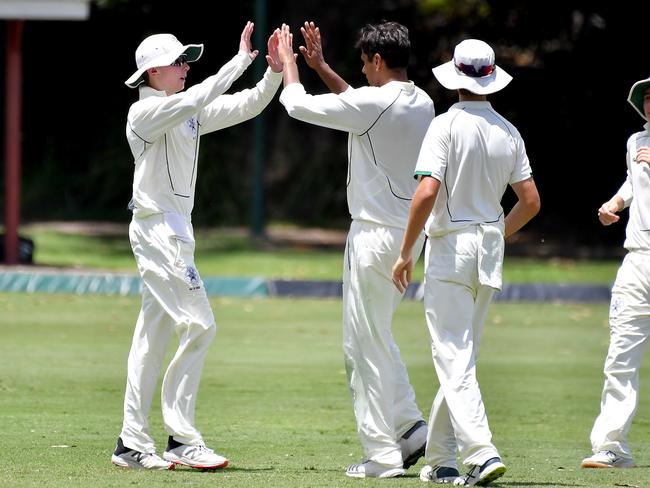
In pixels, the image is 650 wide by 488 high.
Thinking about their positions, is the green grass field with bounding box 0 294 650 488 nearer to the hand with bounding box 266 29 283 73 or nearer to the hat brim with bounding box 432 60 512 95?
the hat brim with bounding box 432 60 512 95

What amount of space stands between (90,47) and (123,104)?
4.78 ft

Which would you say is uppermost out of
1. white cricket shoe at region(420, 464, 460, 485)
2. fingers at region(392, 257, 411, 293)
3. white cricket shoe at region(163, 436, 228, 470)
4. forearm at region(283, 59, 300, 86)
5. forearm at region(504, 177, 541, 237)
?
forearm at region(283, 59, 300, 86)

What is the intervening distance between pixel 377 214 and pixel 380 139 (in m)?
0.34

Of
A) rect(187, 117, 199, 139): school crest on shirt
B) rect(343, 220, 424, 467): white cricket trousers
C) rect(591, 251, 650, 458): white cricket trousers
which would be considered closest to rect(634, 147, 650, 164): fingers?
rect(591, 251, 650, 458): white cricket trousers

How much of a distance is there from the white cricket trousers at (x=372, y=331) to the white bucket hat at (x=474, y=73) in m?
0.73

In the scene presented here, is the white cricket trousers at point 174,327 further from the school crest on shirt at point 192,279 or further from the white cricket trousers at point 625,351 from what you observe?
the white cricket trousers at point 625,351

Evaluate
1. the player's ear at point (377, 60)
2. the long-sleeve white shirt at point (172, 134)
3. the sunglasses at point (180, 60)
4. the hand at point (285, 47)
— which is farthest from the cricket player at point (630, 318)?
the sunglasses at point (180, 60)

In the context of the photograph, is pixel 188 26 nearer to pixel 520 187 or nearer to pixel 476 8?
pixel 476 8

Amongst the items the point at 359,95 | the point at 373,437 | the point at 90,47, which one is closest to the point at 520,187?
the point at 359,95

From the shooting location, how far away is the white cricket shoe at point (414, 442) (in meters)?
6.44

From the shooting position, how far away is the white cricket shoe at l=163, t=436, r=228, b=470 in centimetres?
621

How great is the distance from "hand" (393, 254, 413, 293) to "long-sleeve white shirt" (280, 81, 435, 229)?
302 millimetres

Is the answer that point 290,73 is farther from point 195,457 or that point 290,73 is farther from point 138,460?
point 138,460

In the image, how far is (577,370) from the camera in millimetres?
10641
